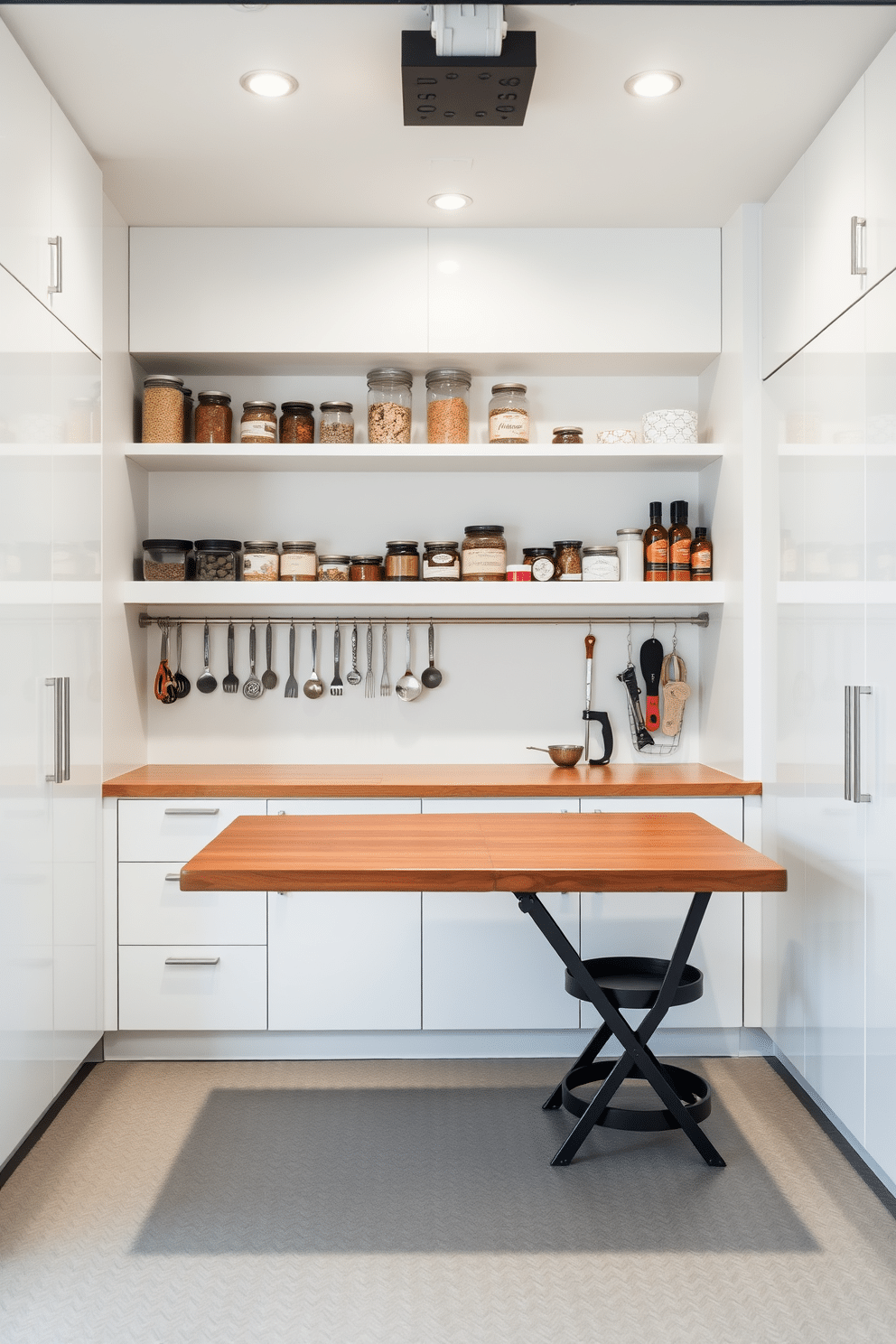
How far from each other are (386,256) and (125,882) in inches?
84.5

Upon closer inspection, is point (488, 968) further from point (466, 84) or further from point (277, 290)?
point (466, 84)

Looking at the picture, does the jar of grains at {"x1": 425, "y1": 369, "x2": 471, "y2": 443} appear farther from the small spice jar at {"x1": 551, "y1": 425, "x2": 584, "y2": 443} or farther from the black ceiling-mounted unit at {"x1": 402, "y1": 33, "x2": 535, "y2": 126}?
the black ceiling-mounted unit at {"x1": 402, "y1": 33, "x2": 535, "y2": 126}

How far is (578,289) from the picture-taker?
3.48 meters

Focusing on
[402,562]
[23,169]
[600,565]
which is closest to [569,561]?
[600,565]

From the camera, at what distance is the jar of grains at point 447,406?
11.6 ft

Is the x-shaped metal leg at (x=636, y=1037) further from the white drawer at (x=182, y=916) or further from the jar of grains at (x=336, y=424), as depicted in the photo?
the jar of grains at (x=336, y=424)

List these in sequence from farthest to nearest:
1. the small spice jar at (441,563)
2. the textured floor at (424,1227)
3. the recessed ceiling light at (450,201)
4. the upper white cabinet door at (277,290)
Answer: the small spice jar at (441,563)
the upper white cabinet door at (277,290)
the recessed ceiling light at (450,201)
the textured floor at (424,1227)

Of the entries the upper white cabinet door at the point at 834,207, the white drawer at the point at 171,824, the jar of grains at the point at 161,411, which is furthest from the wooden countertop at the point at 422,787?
the upper white cabinet door at the point at 834,207

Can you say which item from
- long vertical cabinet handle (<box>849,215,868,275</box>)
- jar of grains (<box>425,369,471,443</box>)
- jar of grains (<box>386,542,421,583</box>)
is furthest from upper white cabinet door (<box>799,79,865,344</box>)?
jar of grains (<box>386,542,421,583</box>)

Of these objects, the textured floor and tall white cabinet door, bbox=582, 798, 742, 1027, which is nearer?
the textured floor

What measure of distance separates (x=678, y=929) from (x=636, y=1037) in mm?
739

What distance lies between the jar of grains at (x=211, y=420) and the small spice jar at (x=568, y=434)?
3.64 feet

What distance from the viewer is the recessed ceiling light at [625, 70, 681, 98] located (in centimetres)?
254

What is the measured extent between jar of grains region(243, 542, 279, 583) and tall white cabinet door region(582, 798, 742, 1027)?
1.27m
